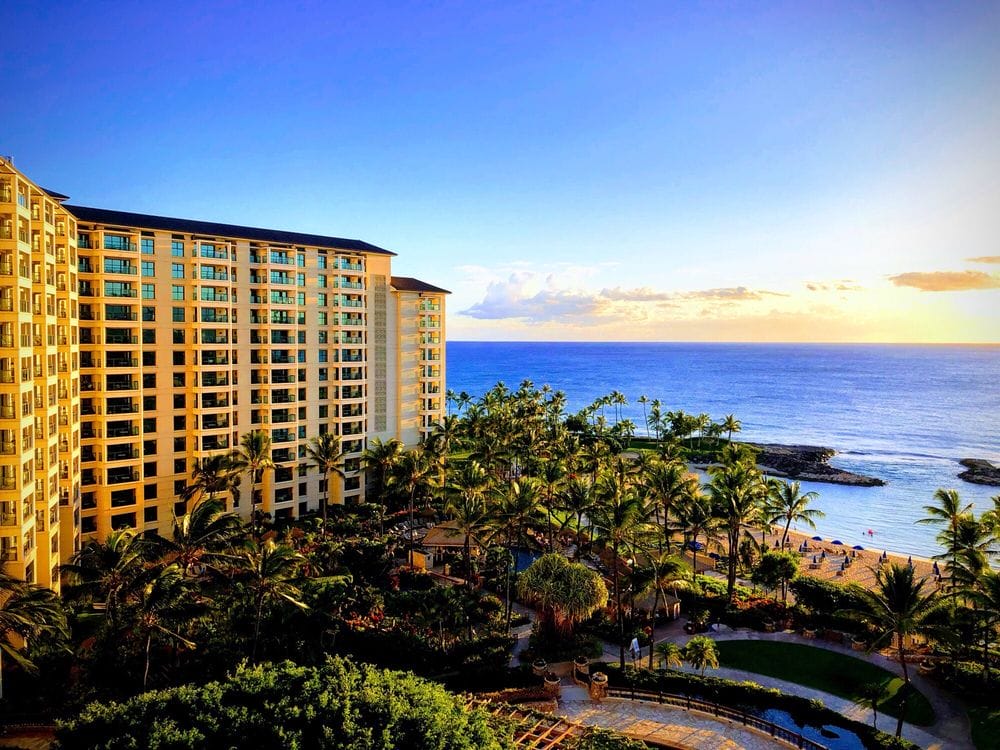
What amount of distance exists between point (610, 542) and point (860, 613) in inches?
489

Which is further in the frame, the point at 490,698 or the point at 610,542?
the point at 610,542

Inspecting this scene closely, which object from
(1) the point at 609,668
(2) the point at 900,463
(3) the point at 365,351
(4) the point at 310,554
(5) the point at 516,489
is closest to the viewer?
(1) the point at 609,668

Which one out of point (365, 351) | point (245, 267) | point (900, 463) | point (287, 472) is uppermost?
point (245, 267)

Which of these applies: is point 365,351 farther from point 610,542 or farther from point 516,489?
point 610,542

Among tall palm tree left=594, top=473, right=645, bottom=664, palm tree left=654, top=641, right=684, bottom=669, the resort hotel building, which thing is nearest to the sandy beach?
tall palm tree left=594, top=473, right=645, bottom=664

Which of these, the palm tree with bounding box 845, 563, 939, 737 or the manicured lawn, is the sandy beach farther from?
the palm tree with bounding box 845, 563, 939, 737

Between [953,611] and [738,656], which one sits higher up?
[953,611]

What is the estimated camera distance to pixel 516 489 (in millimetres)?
43719

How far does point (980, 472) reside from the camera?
9600 cm

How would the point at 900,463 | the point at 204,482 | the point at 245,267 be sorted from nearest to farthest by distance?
the point at 204,482, the point at 245,267, the point at 900,463

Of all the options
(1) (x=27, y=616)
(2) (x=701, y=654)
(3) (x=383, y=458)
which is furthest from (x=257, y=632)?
(3) (x=383, y=458)

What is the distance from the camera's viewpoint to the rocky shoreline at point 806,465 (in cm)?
9400

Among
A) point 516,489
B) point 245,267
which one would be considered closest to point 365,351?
point 245,267

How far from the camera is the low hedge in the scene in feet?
85.0
